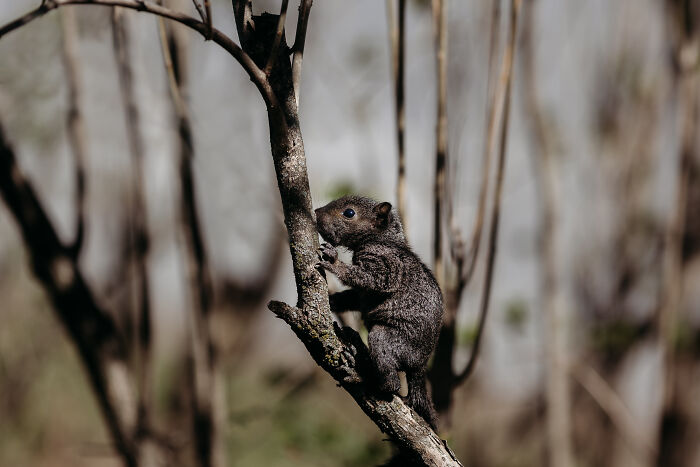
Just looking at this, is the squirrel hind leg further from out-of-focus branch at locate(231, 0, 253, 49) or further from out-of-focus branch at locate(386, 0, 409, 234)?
out-of-focus branch at locate(231, 0, 253, 49)

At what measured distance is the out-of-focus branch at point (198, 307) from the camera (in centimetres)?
390

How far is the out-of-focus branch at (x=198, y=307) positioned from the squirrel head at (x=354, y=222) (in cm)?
94

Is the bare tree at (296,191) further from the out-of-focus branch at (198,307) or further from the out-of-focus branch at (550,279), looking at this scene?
the out-of-focus branch at (550,279)

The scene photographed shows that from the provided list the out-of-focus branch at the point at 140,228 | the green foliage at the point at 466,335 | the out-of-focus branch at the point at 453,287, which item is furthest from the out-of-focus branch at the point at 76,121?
the green foliage at the point at 466,335

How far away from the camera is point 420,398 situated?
9.49ft

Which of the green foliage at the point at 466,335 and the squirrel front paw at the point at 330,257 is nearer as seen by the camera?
the squirrel front paw at the point at 330,257

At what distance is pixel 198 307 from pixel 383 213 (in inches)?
63.0

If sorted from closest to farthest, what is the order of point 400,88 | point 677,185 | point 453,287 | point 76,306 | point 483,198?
point 400,88
point 483,198
point 453,287
point 76,306
point 677,185

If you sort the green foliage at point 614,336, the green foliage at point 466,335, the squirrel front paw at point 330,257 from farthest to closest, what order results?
the green foliage at point 614,336
the green foliage at point 466,335
the squirrel front paw at point 330,257

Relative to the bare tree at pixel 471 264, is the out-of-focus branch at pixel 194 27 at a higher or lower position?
higher

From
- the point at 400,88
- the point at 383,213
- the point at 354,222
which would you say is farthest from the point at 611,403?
the point at 400,88

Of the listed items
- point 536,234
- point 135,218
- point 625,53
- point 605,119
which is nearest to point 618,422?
point 536,234

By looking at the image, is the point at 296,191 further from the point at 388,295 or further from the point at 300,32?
the point at 388,295

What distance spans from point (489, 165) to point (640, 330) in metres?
4.94
